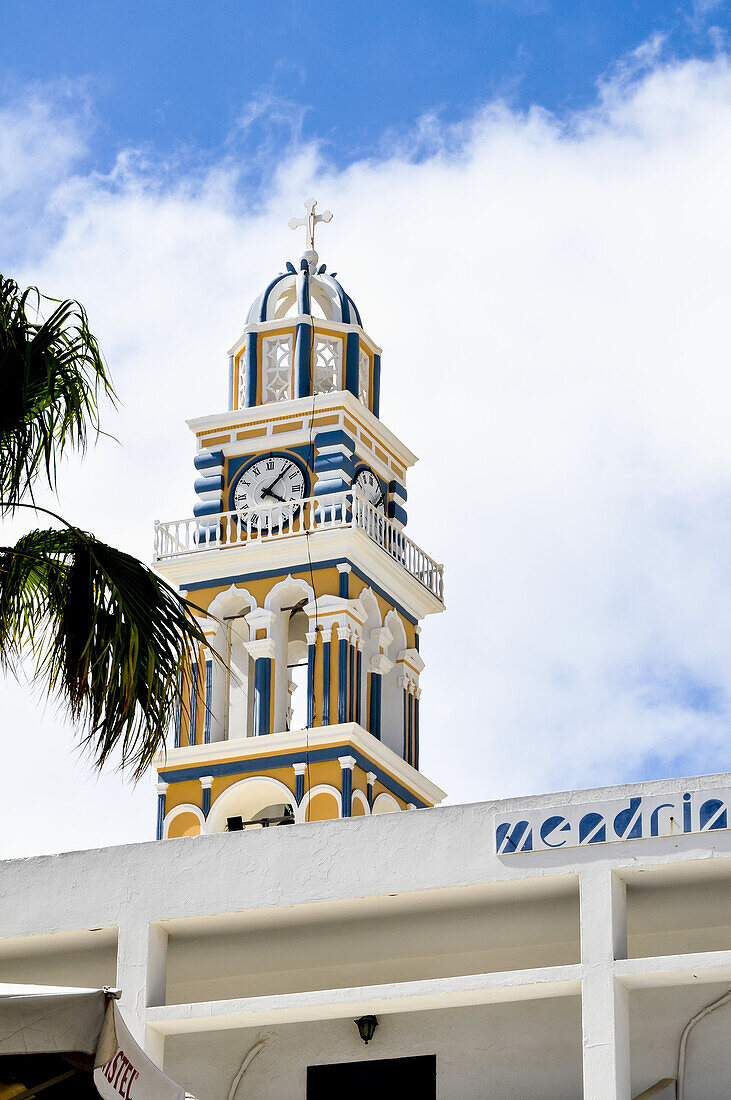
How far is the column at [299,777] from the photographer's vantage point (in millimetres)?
39375

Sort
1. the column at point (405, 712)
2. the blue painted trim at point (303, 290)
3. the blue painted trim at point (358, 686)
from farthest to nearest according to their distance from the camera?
the blue painted trim at point (303, 290) < the column at point (405, 712) < the blue painted trim at point (358, 686)

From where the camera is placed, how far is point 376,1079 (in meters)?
18.4

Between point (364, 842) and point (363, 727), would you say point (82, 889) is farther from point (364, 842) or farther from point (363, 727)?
point (363, 727)

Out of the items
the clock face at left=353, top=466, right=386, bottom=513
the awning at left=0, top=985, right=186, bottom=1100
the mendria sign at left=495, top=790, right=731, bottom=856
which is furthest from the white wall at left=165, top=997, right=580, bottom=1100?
the clock face at left=353, top=466, right=386, bottom=513

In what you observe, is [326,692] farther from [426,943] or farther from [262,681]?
[426,943]

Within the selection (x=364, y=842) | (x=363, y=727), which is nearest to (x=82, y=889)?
(x=364, y=842)

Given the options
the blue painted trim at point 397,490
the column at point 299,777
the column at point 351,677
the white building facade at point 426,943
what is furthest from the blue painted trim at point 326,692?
the white building facade at point 426,943

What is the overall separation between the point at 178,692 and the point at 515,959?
24.6ft

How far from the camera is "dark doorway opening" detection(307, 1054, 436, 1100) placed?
1830cm

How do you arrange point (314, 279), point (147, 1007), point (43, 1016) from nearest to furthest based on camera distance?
point (43, 1016), point (147, 1007), point (314, 279)

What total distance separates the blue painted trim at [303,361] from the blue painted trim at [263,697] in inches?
228

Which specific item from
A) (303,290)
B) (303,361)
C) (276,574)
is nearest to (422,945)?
(276,574)

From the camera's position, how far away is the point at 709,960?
16766 mm

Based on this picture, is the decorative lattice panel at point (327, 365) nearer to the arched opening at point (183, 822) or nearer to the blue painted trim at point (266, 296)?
the blue painted trim at point (266, 296)
